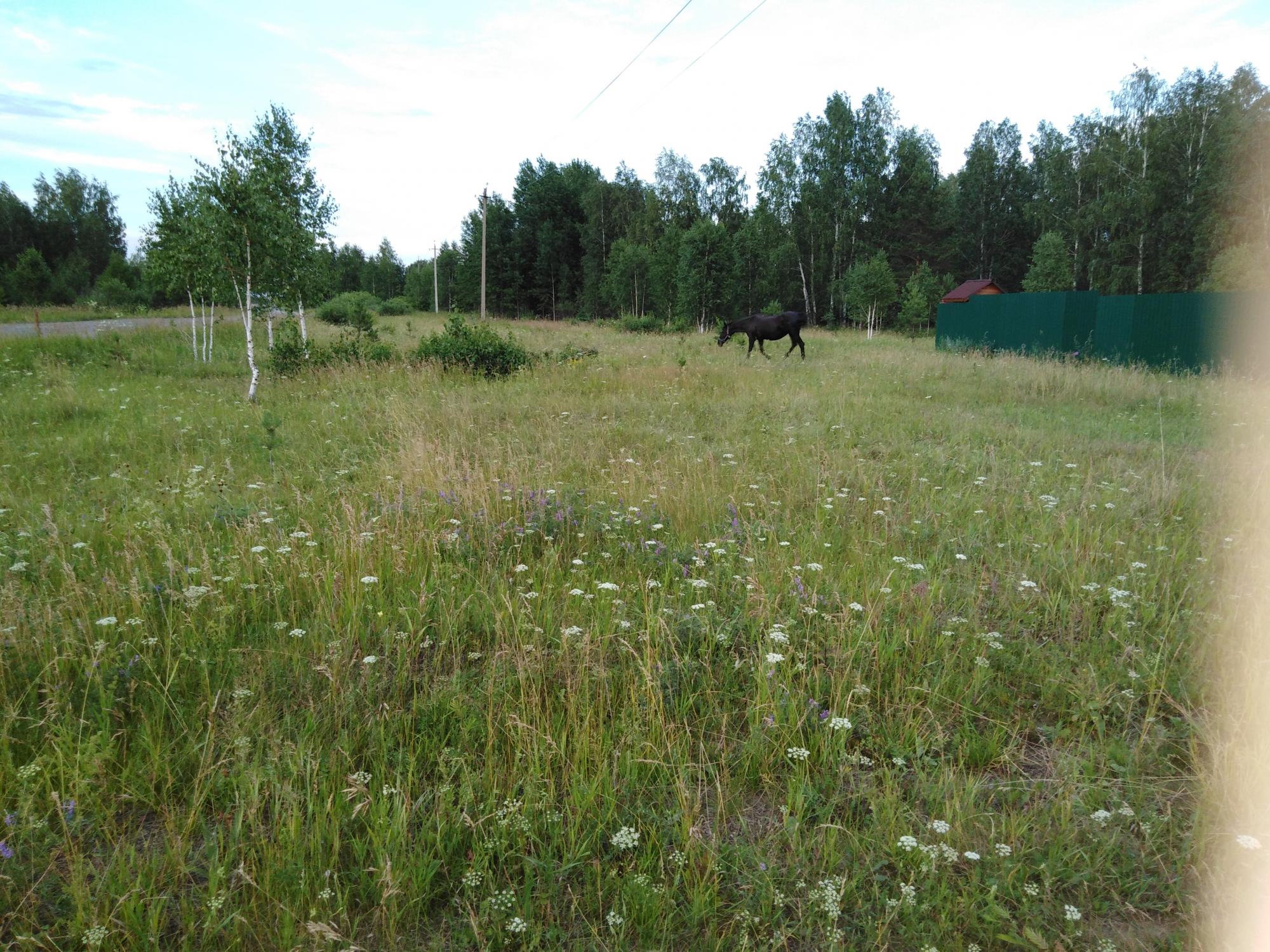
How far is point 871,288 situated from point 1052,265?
10313mm

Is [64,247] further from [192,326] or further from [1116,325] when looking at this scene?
[1116,325]

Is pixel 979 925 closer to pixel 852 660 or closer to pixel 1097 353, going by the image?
pixel 852 660

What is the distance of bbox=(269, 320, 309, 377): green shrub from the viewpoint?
13.6 m

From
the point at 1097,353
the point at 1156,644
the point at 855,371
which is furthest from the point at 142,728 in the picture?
the point at 1097,353

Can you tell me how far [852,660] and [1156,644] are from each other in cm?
157

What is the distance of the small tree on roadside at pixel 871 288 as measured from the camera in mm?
37500

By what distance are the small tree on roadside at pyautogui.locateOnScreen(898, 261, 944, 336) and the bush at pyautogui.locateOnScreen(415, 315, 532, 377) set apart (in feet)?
90.1

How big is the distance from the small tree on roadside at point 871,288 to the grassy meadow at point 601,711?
114 ft

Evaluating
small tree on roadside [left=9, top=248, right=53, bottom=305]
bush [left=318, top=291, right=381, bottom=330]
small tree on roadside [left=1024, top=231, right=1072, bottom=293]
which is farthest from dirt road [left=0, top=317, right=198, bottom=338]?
small tree on roadside [left=1024, top=231, right=1072, bottom=293]

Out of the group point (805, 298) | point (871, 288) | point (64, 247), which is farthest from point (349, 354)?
point (64, 247)

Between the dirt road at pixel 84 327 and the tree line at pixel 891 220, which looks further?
the tree line at pixel 891 220

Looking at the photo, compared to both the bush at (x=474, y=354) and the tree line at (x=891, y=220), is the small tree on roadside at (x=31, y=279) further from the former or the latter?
the bush at (x=474, y=354)

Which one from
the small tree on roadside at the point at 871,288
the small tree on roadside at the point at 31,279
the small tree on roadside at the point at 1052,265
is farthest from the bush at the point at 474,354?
the small tree on roadside at the point at 31,279

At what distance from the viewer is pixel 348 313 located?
3522 centimetres
